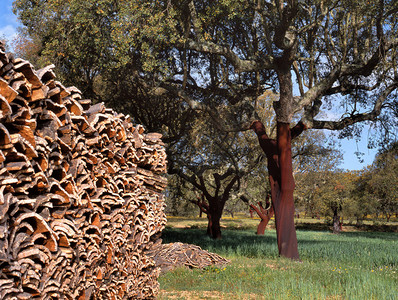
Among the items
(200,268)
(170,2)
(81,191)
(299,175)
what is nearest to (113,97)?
(170,2)

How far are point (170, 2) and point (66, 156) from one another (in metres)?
8.55

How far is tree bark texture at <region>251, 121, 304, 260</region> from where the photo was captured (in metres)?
11.1

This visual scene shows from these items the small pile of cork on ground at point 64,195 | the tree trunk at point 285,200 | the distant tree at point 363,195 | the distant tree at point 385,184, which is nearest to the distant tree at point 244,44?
the tree trunk at point 285,200

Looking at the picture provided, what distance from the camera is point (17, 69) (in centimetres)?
273

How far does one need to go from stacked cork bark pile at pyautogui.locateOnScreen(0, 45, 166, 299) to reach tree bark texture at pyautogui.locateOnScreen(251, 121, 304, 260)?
22.1ft

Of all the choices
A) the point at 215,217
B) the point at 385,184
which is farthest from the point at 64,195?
the point at 385,184

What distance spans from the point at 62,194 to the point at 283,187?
9.34m

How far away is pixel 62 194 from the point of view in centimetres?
325

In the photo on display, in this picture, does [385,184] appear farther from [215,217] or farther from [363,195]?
[215,217]

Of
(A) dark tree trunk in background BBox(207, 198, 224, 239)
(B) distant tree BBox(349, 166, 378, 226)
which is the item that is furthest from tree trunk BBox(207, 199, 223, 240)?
(B) distant tree BBox(349, 166, 378, 226)

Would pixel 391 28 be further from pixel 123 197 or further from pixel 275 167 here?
pixel 123 197

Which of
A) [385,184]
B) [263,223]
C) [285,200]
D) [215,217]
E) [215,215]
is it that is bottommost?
[263,223]

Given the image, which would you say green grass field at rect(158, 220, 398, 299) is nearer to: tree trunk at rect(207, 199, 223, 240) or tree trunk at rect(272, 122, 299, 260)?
tree trunk at rect(272, 122, 299, 260)

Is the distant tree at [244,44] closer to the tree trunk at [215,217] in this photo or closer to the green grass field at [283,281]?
the green grass field at [283,281]
